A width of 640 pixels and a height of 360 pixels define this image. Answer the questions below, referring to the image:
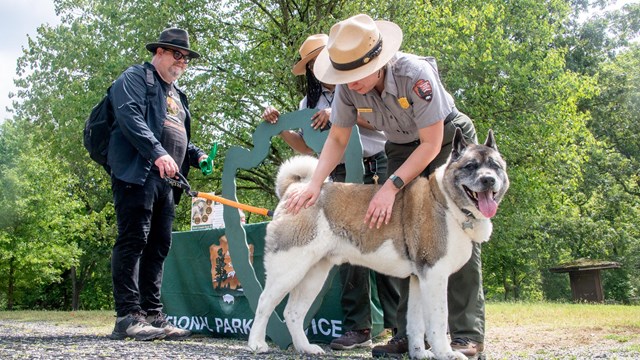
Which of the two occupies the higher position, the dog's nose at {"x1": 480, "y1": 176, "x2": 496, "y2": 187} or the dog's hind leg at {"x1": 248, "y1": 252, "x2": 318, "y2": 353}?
the dog's nose at {"x1": 480, "y1": 176, "x2": 496, "y2": 187}

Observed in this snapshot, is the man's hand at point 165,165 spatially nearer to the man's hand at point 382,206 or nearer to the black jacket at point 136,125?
the black jacket at point 136,125

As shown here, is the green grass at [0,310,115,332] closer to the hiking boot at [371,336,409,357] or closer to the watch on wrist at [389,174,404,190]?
the hiking boot at [371,336,409,357]

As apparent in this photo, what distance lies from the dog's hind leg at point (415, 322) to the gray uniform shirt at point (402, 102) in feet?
3.75

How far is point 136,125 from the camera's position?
5.23m

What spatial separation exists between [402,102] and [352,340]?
2.24 m

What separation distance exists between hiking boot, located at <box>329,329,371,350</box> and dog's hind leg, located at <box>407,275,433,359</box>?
963 millimetres

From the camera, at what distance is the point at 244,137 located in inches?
651

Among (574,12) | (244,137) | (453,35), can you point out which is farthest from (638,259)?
(244,137)

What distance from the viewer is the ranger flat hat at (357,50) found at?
4172 millimetres

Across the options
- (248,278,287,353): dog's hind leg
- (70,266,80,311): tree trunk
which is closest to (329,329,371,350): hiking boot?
(248,278,287,353): dog's hind leg

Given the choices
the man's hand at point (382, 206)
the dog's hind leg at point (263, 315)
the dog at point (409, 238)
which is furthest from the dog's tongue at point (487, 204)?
the dog's hind leg at point (263, 315)

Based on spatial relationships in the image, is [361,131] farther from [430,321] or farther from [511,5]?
[511,5]

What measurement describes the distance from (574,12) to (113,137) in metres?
29.2

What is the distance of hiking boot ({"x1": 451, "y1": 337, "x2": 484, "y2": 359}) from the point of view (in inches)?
168
